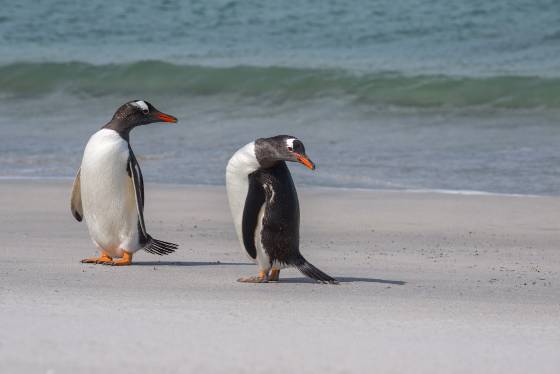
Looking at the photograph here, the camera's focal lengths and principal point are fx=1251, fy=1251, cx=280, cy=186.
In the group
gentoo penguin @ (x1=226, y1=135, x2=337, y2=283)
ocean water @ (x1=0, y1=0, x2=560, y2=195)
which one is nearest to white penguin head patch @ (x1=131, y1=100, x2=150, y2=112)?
gentoo penguin @ (x1=226, y1=135, x2=337, y2=283)

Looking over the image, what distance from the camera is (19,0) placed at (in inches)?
1294

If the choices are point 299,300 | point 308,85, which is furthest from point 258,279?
point 308,85

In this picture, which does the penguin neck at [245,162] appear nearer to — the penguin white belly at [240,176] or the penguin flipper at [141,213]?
the penguin white belly at [240,176]

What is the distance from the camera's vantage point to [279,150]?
16.8 ft

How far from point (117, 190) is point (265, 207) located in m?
0.94

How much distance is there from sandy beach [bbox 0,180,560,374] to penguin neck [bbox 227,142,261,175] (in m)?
0.48

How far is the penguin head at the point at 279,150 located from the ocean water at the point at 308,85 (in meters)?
4.84

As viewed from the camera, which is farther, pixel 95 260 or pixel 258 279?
pixel 95 260

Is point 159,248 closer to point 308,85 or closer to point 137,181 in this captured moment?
point 137,181

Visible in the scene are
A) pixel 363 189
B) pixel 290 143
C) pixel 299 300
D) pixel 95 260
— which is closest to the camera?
pixel 299 300

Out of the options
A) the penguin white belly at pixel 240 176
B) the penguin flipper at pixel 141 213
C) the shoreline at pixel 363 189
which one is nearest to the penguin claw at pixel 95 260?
the penguin flipper at pixel 141 213

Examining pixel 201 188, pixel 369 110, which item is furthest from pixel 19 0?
pixel 201 188

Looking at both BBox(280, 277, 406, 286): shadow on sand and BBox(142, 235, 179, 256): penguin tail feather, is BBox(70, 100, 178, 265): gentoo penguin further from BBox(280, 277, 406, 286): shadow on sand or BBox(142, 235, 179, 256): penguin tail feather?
BBox(280, 277, 406, 286): shadow on sand

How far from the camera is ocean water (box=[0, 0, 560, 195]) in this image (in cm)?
1154
